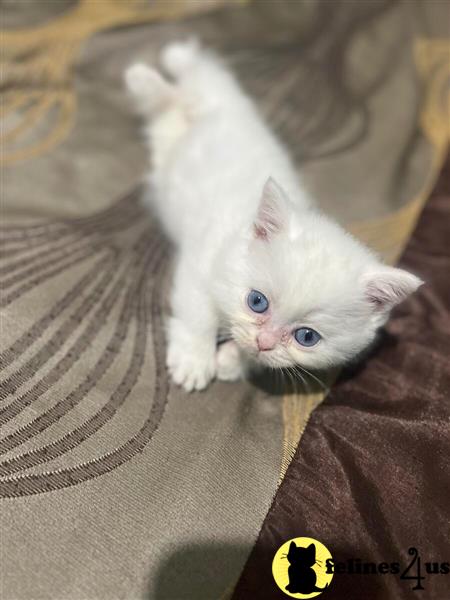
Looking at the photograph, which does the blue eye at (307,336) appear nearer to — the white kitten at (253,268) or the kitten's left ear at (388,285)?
Result: the white kitten at (253,268)

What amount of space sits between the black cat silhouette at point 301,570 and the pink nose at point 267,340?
0.33 metres

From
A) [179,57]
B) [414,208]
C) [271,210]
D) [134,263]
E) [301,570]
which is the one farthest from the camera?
[179,57]

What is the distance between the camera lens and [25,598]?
29.4 inches

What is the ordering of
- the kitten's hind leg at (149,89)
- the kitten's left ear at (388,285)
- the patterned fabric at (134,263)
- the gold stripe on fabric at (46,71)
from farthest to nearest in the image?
the kitten's hind leg at (149,89) → the gold stripe on fabric at (46,71) → the kitten's left ear at (388,285) → the patterned fabric at (134,263)

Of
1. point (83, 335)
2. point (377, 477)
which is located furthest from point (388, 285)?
point (83, 335)

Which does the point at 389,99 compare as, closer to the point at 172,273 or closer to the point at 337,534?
the point at 172,273

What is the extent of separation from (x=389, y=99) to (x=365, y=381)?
1.02m

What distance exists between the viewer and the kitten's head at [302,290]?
3.35 feet

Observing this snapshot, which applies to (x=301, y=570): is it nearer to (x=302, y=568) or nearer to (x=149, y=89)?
(x=302, y=568)

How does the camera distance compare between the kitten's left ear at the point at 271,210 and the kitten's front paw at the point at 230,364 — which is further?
the kitten's front paw at the point at 230,364

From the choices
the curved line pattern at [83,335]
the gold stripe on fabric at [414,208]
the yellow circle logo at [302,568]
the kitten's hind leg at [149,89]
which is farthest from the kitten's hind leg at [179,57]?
the yellow circle logo at [302,568]

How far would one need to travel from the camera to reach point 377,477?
3.20ft

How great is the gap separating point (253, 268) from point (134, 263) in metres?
0.39

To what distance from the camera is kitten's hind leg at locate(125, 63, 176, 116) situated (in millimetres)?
1688
